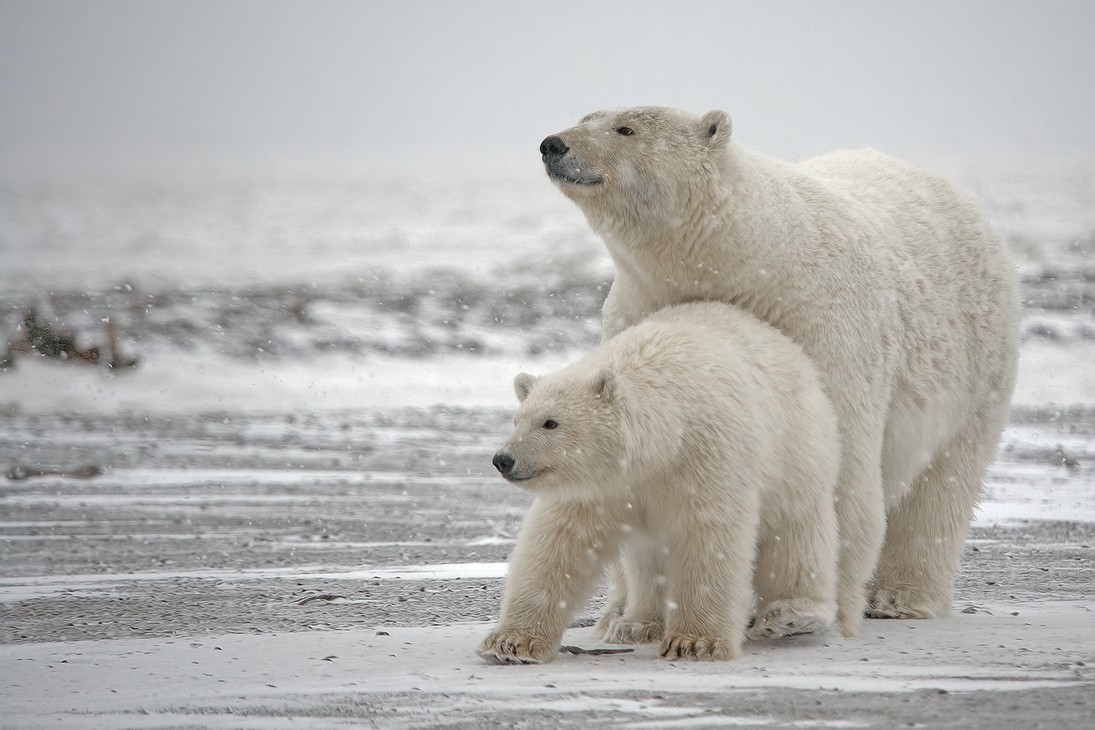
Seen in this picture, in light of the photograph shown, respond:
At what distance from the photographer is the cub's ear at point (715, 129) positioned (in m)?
5.56

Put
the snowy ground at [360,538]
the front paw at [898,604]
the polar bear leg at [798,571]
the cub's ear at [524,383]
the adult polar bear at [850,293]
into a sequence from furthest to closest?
the front paw at [898,604]
the adult polar bear at [850,293]
the cub's ear at [524,383]
the polar bear leg at [798,571]
the snowy ground at [360,538]

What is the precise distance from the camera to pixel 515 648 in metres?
4.77

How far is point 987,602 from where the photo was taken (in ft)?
A: 20.4

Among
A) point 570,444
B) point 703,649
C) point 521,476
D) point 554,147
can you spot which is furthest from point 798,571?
point 554,147

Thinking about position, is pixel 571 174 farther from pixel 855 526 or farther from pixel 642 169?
pixel 855 526

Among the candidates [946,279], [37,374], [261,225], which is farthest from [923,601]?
[261,225]

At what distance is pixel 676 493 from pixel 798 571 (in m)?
0.70

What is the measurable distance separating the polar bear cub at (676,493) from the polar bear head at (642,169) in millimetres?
678

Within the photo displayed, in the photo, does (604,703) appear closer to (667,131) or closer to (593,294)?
(667,131)

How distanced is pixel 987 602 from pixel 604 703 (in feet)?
9.62

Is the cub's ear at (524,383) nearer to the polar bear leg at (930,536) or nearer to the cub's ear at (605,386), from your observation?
the cub's ear at (605,386)

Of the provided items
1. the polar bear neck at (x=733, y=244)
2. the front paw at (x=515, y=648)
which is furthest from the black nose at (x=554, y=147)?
the front paw at (x=515, y=648)

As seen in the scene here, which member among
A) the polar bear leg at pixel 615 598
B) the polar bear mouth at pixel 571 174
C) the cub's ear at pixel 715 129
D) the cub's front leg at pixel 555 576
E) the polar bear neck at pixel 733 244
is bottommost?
the polar bear leg at pixel 615 598

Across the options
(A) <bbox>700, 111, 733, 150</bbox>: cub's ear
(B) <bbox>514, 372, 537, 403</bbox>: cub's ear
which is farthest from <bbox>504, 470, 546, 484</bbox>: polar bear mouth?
(A) <bbox>700, 111, 733, 150</bbox>: cub's ear
